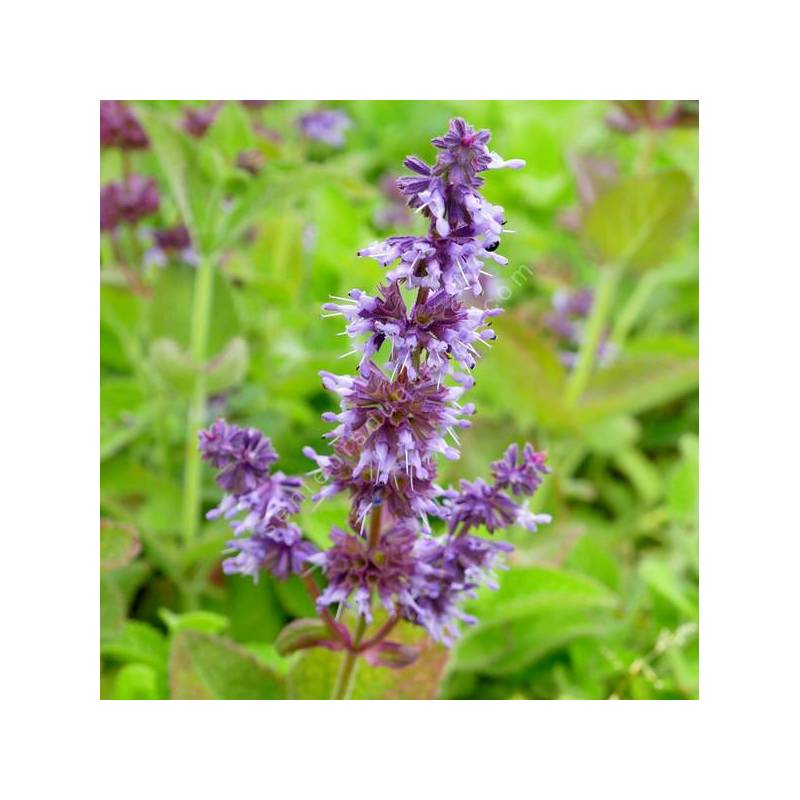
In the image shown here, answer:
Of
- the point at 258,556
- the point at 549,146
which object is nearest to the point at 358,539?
the point at 258,556

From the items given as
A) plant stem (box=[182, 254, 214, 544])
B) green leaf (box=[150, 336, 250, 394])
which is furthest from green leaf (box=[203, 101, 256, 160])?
green leaf (box=[150, 336, 250, 394])

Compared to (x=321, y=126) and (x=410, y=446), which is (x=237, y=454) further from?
(x=321, y=126)

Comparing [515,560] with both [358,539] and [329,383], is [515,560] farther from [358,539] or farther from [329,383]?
[329,383]

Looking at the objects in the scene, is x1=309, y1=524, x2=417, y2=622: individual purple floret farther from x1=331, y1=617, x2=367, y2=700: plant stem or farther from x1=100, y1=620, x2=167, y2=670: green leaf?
x1=100, y1=620, x2=167, y2=670: green leaf

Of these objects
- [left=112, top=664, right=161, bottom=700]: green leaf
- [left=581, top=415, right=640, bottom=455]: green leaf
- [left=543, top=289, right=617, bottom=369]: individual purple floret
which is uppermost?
[left=543, top=289, right=617, bottom=369]: individual purple floret

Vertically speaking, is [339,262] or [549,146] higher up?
[549,146]

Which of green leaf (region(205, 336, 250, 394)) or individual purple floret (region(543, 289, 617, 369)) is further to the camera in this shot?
individual purple floret (region(543, 289, 617, 369))

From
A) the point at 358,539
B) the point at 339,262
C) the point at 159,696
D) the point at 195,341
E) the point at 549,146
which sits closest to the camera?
the point at 358,539
